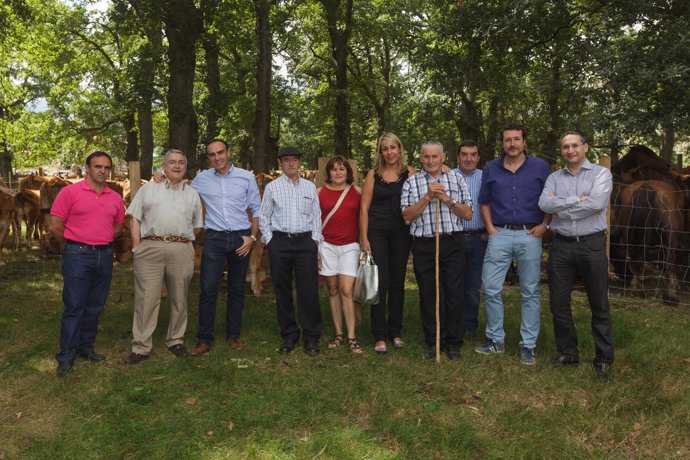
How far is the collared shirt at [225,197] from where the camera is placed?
564 cm

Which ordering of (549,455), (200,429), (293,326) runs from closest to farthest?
(549,455) → (200,429) → (293,326)

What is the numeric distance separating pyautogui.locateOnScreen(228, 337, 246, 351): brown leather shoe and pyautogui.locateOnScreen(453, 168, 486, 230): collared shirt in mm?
2620

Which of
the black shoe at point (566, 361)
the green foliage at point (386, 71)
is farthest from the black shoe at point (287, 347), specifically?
the green foliage at point (386, 71)

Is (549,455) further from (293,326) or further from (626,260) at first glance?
(626,260)

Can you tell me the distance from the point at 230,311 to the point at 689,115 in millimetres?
7668

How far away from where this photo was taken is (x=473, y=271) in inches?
238

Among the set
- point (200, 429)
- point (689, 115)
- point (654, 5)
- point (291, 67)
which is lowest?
point (200, 429)

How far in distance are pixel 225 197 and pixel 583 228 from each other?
10.9 ft

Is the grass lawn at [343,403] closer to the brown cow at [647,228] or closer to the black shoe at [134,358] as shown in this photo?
the black shoe at [134,358]

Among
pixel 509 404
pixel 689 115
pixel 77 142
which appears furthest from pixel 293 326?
pixel 77 142

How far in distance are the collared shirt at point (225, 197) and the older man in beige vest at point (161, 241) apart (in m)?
0.13

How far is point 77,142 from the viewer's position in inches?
1286

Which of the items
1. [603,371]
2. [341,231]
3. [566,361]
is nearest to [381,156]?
[341,231]

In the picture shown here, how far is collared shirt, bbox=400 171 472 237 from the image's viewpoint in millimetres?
5312
